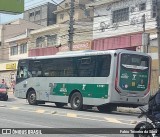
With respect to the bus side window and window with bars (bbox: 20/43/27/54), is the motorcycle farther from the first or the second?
window with bars (bbox: 20/43/27/54)

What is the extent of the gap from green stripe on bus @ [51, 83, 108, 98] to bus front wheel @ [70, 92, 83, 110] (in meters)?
0.29

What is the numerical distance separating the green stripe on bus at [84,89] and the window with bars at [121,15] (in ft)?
56.1

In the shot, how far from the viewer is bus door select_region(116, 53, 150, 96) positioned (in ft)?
66.6

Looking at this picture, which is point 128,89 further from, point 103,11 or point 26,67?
point 103,11

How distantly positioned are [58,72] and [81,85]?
222 centimetres

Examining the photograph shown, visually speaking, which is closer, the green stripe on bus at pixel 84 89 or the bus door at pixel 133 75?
the bus door at pixel 133 75

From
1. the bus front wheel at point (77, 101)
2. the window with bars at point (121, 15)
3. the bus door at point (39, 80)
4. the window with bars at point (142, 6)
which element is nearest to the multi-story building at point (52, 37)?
the window with bars at point (121, 15)

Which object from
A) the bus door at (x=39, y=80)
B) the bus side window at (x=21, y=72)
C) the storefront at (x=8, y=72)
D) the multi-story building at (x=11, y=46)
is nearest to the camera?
the bus door at (x=39, y=80)

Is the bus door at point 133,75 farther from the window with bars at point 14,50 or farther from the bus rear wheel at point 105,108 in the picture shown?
the window with bars at point 14,50

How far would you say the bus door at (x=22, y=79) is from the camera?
2633 cm

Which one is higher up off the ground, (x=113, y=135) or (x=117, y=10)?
(x=117, y=10)

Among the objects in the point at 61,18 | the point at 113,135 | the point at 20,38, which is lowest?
the point at 113,135

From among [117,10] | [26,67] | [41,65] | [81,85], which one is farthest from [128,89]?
[117,10]

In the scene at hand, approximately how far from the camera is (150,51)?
104ft
